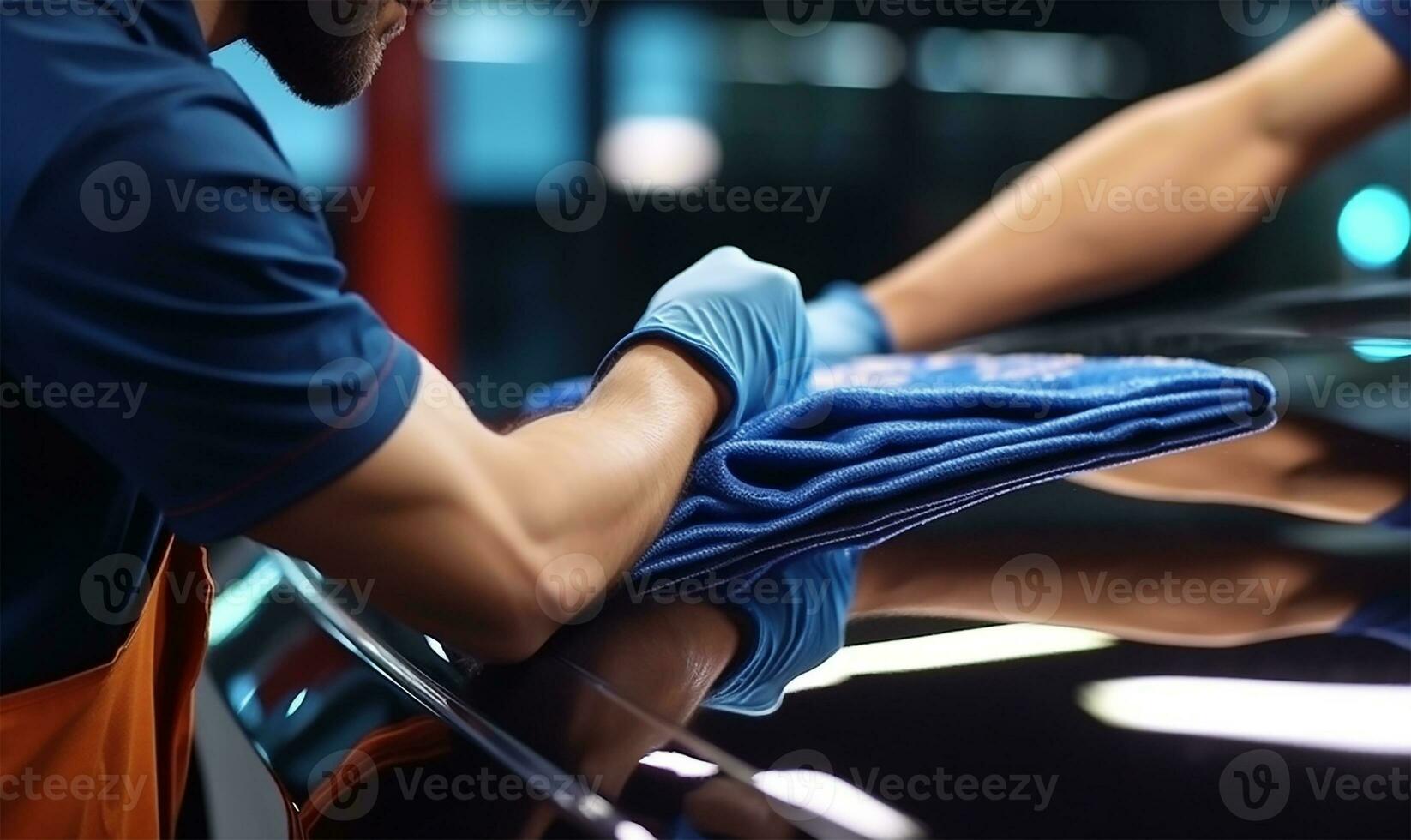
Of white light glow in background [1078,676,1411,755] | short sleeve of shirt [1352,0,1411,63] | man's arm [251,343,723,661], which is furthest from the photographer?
short sleeve of shirt [1352,0,1411,63]

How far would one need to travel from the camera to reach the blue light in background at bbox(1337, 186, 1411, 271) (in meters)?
1.59

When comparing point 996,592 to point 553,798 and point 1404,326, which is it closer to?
point 553,798

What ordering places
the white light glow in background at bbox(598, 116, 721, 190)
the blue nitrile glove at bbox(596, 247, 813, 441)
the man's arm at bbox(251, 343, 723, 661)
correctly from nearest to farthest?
the man's arm at bbox(251, 343, 723, 661) < the blue nitrile glove at bbox(596, 247, 813, 441) < the white light glow in background at bbox(598, 116, 721, 190)

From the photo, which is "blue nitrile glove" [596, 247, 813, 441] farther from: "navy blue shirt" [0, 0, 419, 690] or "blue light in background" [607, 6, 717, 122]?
Result: "blue light in background" [607, 6, 717, 122]

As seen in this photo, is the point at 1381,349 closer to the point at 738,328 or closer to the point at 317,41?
the point at 738,328

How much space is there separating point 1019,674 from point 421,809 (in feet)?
0.66

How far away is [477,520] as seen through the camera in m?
0.49

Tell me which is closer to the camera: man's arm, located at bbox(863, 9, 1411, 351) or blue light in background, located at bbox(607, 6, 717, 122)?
man's arm, located at bbox(863, 9, 1411, 351)

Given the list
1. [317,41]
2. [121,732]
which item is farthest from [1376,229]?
[121,732]

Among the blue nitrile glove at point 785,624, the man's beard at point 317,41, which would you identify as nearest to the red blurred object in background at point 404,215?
the man's beard at point 317,41

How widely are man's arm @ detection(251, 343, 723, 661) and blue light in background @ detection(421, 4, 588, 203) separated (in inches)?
89.8

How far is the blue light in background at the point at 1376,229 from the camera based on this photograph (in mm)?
1589

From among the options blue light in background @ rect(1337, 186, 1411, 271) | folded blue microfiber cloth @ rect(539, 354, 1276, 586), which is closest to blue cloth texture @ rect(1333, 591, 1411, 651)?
folded blue microfiber cloth @ rect(539, 354, 1276, 586)

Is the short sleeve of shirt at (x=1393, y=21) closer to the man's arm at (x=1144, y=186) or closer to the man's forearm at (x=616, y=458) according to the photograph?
the man's arm at (x=1144, y=186)
